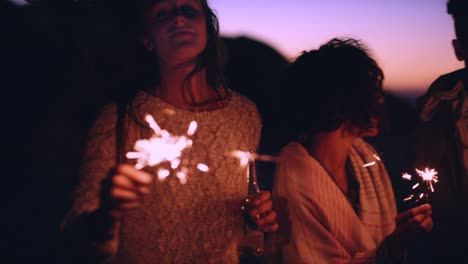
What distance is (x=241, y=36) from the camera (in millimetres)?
12938

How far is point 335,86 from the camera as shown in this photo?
248 centimetres

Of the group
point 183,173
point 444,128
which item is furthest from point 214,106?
point 444,128

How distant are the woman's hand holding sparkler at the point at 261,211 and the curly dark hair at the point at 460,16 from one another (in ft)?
5.22

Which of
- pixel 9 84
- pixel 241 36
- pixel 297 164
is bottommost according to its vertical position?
pixel 297 164

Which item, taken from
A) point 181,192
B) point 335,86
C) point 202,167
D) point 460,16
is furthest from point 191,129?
point 460,16

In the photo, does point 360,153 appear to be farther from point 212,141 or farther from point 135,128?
point 135,128

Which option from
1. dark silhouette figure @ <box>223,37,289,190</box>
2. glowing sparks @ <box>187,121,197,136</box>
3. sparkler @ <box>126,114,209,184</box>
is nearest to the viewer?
sparkler @ <box>126,114,209,184</box>

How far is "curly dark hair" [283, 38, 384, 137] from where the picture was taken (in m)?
2.48

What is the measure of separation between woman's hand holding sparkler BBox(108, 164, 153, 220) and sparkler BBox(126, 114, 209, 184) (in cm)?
43

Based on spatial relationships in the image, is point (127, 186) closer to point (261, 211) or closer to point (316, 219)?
point (261, 211)

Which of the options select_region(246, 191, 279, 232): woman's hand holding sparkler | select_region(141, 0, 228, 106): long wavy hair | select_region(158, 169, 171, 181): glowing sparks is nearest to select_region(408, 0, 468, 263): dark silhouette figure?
select_region(246, 191, 279, 232): woman's hand holding sparkler

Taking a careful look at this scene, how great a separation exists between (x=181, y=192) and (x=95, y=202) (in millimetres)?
435

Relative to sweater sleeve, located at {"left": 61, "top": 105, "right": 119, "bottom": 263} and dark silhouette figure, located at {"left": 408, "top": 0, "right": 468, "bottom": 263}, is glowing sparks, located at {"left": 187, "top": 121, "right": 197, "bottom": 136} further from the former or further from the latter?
dark silhouette figure, located at {"left": 408, "top": 0, "right": 468, "bottom": 263}

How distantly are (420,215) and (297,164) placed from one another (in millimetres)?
716
